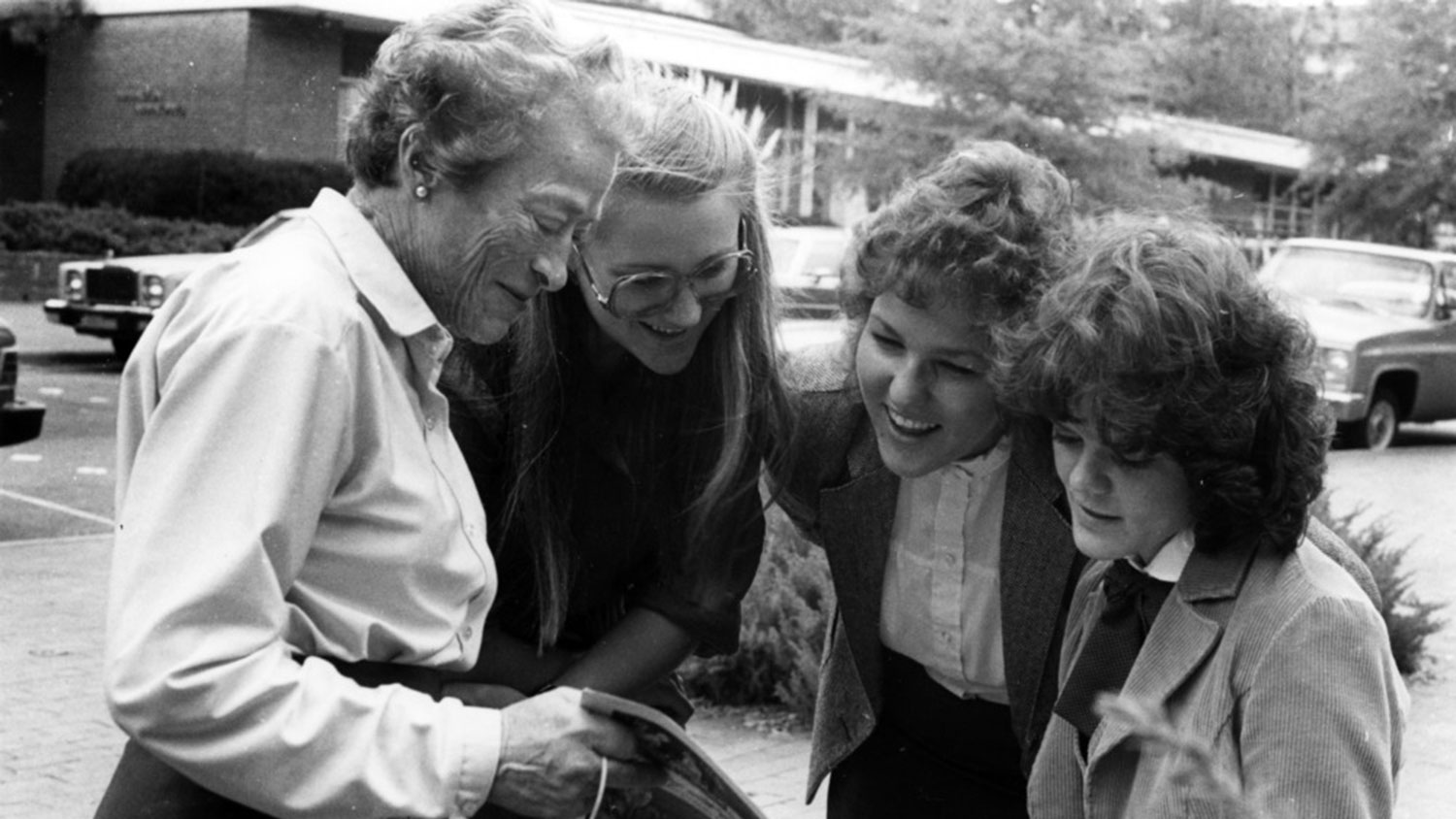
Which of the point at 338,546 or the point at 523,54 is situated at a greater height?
the point at 523,54

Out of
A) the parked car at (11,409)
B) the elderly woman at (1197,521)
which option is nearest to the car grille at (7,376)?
the parked car at (11,409)

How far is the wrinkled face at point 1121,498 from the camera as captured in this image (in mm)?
2113

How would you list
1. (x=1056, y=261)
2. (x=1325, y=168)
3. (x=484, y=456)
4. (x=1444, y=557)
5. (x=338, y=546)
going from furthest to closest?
1. (x=1325, y=168)
2. (x=1444, y=557)
3. (x=484, y=456)
4. (x=1056, y=261)
5. (x=338, y=546)

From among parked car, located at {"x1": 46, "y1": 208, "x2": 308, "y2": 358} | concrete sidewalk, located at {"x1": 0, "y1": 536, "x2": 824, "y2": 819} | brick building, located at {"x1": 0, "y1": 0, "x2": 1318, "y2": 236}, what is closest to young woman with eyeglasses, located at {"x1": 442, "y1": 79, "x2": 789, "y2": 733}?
concrete sidewalk, located at {"x1": 0, "y1": 536, "x2": 824, "y2": 819}

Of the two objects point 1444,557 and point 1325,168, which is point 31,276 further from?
point 1325,168

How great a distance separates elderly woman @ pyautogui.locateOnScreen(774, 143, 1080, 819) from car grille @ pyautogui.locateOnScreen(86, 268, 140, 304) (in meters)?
15.2

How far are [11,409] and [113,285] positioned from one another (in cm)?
724

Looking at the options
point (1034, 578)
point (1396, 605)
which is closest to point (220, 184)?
point (1396, 605)

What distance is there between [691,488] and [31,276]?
2266cm

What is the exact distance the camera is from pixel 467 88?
81.0 inches

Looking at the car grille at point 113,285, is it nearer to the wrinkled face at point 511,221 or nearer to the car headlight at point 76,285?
the car headlight at point 76,285

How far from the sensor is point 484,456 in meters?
2.66

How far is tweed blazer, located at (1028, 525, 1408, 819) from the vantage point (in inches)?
73.9

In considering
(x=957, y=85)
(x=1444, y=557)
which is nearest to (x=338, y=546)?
(x=1444, y=557)
